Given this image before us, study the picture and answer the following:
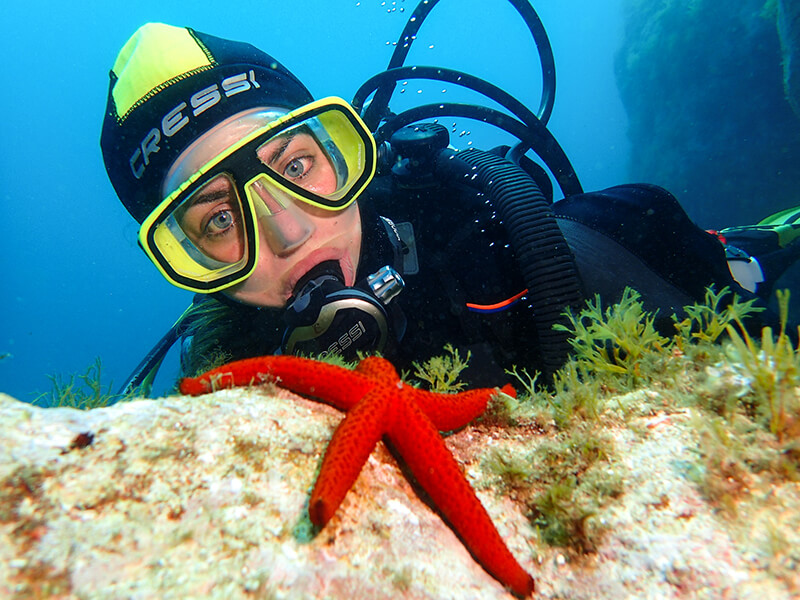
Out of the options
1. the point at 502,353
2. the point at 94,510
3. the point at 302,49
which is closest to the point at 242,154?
the point at 94,510

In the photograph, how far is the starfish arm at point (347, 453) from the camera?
106 cm

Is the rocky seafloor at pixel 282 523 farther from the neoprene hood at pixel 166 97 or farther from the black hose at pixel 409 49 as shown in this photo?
the black hose at pixel 409 49

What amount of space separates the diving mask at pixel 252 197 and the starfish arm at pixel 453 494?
6.71ft

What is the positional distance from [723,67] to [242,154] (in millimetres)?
27999

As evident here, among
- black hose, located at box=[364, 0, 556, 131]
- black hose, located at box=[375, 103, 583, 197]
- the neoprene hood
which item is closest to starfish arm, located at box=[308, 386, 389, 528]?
the neoprene hood

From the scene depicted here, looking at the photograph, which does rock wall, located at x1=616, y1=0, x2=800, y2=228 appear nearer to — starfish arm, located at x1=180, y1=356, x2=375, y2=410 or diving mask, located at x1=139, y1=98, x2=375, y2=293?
diving mask, located at x1=139, y1=98, x2=375, y2=293

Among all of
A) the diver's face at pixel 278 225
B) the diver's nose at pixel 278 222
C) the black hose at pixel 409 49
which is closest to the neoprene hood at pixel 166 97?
the diver's face at pixel 278 225

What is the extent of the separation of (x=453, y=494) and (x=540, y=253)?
7.55 ft

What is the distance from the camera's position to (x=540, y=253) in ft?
10.3

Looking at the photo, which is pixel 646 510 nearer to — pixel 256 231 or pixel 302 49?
pixel 256 231

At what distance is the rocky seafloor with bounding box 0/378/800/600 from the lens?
0.99 m

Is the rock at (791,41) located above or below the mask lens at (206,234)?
below

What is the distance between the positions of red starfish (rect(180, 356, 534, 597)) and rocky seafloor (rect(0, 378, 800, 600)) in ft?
0.45

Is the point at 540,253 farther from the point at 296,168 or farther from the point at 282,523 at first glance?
the point at 282,523
